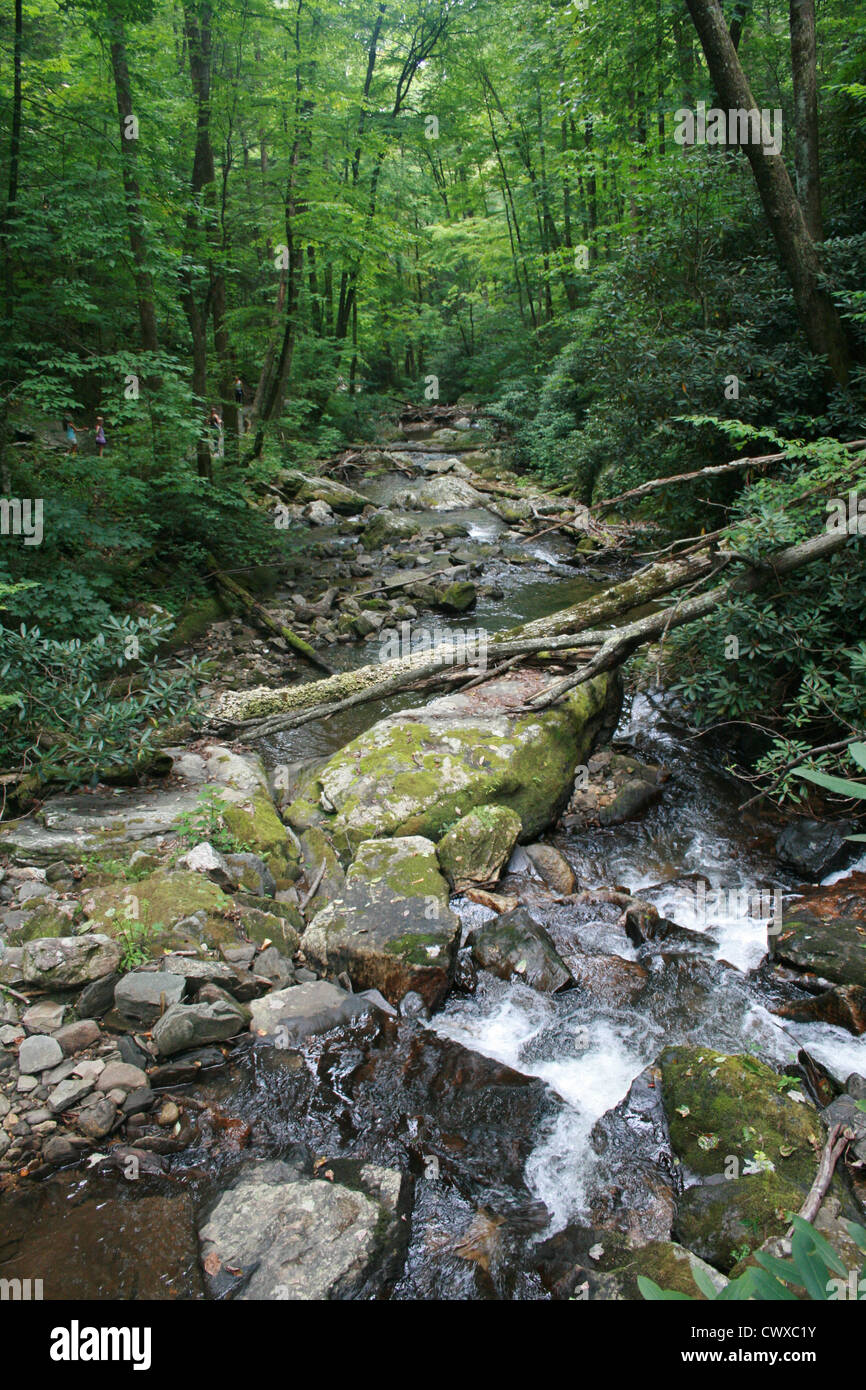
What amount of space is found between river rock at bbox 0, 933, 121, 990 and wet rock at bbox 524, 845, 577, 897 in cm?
336

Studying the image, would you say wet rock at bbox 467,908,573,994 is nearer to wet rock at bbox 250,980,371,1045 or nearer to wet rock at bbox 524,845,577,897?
wet rock at bbox 524,845,577,897

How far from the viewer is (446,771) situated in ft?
20.5

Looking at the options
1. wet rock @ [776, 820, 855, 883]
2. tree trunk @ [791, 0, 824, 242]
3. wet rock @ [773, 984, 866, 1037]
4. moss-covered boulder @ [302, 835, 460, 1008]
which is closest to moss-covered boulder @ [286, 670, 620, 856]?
moss-covered boulder @ [302, 835, 460, 1008]

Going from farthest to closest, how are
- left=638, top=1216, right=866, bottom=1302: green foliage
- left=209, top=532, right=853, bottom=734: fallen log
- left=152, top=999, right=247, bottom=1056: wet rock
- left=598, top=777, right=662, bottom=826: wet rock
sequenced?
left=598, top=777, right=662, bottom=826: wet rock
left=209, top=532, right=853, bottom=734: fallen log
left=152, top=999, right=247, bottom=1056: wet rock
left=638, top=1216, right=866, bottom=1302: green foliage

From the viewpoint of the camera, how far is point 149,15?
877 cm

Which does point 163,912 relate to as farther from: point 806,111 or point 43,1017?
point 806,111

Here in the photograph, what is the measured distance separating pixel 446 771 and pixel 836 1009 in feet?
11.1

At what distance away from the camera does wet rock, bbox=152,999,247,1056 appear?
3.81 metres

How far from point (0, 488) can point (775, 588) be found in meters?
8.34

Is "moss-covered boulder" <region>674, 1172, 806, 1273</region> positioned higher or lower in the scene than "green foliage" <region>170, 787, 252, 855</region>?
lower

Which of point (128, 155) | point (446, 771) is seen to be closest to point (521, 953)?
point (446, 771)

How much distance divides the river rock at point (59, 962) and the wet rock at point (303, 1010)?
0.95 m
